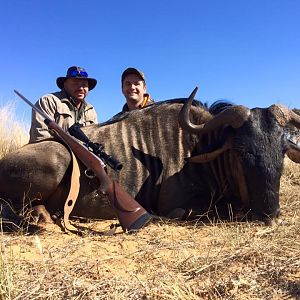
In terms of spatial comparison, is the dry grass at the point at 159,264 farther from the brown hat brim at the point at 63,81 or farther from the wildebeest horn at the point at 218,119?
the brown hat brim at the point at 63,81

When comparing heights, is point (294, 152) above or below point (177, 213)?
above

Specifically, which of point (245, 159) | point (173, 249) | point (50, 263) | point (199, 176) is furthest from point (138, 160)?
point (50, 263)

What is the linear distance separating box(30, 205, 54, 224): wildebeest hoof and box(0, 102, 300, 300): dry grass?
1.52ft

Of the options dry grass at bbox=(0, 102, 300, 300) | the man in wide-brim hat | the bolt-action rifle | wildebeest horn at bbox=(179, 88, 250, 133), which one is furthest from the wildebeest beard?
the man in wide-brim hat

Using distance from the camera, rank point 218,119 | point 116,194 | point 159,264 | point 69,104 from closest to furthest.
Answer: point 159,264 → point 116,194 → point 218,119 → point 69,104

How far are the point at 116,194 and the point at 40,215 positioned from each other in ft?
3.32

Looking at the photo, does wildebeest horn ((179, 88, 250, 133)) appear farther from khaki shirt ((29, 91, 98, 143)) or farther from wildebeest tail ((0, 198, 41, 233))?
khaki shirt ((29, 91, 98, 143))

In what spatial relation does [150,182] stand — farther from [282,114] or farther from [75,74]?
[75,74]

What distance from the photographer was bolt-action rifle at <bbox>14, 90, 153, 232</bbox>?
3.64m

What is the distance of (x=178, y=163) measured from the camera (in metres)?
4.77

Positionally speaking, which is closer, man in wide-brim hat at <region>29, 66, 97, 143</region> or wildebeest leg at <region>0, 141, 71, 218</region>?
wildebeest leg at <region>0, 141, 71, 218</region>

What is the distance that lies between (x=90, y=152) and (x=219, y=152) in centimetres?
134

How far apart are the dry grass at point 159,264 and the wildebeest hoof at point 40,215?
18.2 inches

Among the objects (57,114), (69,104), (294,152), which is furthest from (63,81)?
(294,152)
